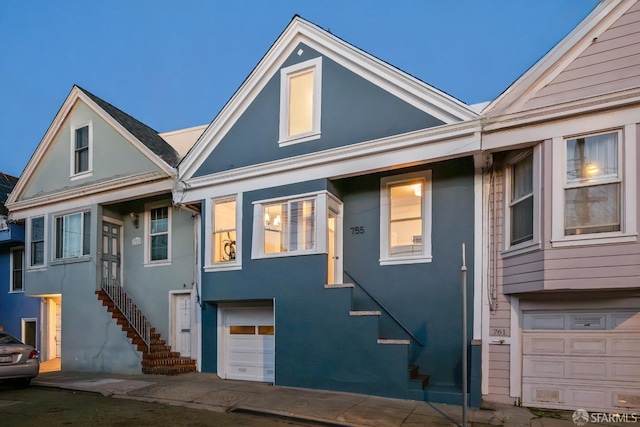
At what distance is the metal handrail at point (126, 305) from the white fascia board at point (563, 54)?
11454 millimetres

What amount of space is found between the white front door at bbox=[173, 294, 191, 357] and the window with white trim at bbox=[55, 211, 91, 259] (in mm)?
3480

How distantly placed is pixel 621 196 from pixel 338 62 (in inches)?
257

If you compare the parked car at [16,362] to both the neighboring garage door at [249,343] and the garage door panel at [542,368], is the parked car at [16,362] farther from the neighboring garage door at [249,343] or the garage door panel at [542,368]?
the garage door panel at [542,368]

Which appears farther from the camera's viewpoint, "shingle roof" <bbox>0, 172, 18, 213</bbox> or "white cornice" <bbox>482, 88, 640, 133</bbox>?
"shingle roof" <bbox>0, 172, 18, 213</bbox>

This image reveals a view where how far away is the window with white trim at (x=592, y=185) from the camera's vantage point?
798 cm

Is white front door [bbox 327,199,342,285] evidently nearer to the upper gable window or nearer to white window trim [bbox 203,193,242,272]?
white window trim [bbox 203,193,242,272]

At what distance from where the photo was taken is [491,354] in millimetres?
9289

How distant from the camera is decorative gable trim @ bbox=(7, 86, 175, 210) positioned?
1384cm

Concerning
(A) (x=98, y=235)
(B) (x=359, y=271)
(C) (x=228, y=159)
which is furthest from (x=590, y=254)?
(A) (x=98, y=235)

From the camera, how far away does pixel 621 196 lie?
7844 mm

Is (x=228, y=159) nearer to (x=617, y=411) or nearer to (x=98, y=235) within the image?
(x=98, y=235)

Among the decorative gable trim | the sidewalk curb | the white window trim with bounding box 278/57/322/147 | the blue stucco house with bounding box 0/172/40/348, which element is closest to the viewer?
the sidewalk curb

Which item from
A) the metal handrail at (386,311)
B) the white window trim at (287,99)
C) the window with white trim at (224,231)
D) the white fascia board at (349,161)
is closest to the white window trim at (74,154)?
the white fascia board at (349,161)

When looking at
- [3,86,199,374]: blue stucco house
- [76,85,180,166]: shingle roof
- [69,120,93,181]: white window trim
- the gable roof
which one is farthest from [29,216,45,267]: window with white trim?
the gable roof
